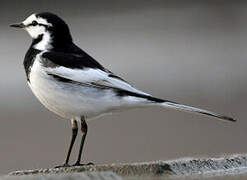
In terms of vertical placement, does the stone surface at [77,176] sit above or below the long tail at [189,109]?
below

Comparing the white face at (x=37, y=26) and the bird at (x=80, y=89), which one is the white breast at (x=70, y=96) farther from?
the white face at (x=37, y=26)

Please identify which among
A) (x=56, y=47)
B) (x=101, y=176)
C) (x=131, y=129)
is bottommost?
(x=131, y=129)

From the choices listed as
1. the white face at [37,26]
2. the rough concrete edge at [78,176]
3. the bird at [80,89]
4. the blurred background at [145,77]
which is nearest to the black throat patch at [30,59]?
the bird at [80,89]

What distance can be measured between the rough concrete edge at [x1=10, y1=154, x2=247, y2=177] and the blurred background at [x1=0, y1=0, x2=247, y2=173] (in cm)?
352

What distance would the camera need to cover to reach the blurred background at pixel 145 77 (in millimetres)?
10906

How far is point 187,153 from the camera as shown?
10211 mm

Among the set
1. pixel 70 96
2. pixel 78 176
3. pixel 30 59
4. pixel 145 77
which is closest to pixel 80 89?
pixel 70 96

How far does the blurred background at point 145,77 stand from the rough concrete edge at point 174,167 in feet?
11.5

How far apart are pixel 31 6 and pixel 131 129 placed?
678 centimetres

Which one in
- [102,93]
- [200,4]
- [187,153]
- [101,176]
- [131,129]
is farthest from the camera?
[200,4]

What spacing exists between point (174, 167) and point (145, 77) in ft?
28.6

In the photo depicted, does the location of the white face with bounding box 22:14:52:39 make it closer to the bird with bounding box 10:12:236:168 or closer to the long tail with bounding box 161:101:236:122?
the bird with bounding box 10:12:236:168

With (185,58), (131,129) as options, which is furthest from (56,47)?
(185,58)

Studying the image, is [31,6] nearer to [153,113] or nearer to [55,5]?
[55,5]
